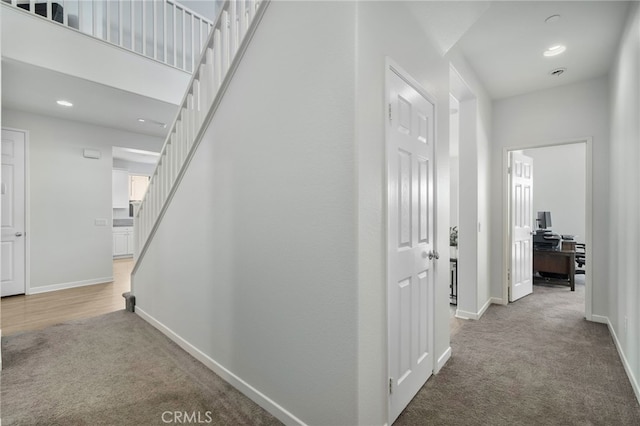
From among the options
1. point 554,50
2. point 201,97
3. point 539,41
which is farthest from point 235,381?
point 554,50

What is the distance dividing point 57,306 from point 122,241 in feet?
14.8

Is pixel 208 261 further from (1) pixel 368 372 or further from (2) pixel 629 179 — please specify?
(2) pixel 629 179

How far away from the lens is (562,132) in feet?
11.7

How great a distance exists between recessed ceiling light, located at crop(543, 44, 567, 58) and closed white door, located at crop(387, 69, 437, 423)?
1.70 meters

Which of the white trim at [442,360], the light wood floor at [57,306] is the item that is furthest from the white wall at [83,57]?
the white trim at [442,360]

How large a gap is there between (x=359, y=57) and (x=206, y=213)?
1.56 meters

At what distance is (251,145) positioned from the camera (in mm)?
1892

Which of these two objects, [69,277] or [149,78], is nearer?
[149,78]

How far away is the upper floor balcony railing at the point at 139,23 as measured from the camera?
3297 mm

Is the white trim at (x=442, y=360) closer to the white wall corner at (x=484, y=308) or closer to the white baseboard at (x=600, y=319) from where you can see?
the white wall corner at (x=484, y=308)

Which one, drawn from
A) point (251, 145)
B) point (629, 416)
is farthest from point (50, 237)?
point (629, 416)

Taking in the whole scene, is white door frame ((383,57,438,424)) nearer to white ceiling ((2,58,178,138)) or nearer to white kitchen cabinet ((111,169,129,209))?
white ceiling ((2,58,178,138))

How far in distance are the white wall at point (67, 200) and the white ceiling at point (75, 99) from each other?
0.24 meters

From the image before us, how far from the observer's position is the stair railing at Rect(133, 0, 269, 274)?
2.00 meters
